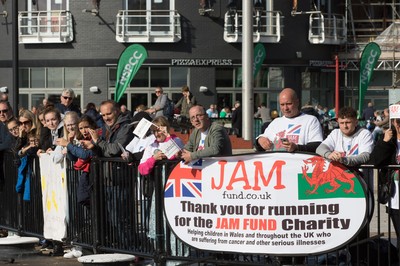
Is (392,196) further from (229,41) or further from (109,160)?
(229,41)

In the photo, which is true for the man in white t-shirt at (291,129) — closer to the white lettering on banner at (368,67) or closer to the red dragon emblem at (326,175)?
the red dragon emblem at (326,175)

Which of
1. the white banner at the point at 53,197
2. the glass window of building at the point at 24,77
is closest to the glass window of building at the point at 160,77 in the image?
the glass window of building at the point at 24,77

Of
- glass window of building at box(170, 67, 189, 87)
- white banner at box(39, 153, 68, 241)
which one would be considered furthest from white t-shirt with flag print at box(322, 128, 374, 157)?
glass window of building at box(170, 67, 189, 87)

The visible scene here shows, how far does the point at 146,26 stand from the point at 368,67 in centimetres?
2011

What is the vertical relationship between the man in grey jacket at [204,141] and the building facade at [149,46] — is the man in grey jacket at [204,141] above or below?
below

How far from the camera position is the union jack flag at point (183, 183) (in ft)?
32.4

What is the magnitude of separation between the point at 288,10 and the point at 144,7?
7.24 meters

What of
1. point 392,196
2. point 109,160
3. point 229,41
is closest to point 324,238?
point 392,196

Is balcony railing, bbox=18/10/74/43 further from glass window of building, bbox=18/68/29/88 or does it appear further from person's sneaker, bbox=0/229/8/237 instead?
person's sneaker, bbox=0/229/8/237

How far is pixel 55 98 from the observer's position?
48.9m

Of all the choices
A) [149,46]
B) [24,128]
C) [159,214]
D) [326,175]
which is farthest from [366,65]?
[326,175]

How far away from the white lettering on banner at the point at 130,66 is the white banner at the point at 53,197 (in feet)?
41.7

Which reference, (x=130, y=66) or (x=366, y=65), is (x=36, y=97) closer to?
(x=366, y=65)

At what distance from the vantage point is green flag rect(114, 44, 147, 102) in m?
25.3
